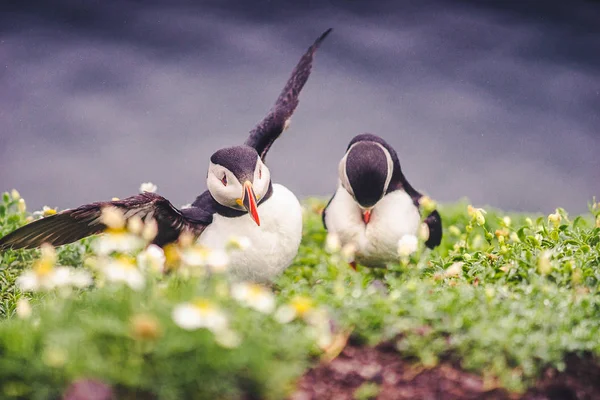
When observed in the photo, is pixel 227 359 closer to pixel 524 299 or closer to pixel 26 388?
pixel 26 388

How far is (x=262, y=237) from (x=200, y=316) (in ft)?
6.17

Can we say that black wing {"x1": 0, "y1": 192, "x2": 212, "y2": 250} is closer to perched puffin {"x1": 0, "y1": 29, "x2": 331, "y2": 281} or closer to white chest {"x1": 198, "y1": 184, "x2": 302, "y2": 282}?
perched puffin {"x1": 0, "y1": 29, "x2": 331, "y2": 281}

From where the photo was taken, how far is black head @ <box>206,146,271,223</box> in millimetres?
3352

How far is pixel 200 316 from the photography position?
1757mm

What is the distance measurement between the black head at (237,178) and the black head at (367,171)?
52 centimetres

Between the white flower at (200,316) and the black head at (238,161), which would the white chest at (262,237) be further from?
the white flower at (200,316)

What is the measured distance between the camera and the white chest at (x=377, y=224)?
157 inches

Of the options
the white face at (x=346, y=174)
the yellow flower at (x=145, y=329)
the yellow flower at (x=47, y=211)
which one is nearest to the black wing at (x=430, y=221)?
the white face at (x=346, y=174)

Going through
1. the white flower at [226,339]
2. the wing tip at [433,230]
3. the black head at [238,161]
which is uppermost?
the black head at [238,161]

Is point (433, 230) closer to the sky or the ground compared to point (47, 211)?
closer to the ground

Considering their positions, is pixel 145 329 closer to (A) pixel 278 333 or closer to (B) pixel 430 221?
(A) pixel 278 333

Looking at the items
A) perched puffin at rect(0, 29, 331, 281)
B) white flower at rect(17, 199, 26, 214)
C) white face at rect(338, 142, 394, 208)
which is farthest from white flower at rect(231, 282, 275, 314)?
white flower at rect(17, 199, 26, 214)

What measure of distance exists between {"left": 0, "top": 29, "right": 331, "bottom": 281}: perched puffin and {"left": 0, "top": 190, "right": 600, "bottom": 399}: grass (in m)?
0.70

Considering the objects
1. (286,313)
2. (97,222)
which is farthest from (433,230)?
(286,313)
